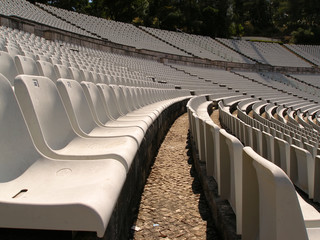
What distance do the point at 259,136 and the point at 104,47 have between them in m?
13.5

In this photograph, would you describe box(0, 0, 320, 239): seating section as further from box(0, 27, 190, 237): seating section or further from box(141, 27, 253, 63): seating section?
box(141, 27, 253, 63): seating section

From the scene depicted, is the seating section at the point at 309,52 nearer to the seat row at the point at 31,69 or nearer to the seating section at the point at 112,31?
the seating section at the point at 112,31

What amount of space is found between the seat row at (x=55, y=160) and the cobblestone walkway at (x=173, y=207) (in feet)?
1.73

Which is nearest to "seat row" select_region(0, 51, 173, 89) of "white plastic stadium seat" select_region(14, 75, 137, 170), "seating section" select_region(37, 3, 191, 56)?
"white plastic stadium seat" select_region(14, 75, 137, 170)

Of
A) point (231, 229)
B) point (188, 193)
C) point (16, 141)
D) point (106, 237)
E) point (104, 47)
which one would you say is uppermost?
point (104, 47)

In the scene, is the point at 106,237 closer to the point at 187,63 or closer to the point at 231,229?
the point at 231,229

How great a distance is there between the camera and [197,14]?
39.3 metres

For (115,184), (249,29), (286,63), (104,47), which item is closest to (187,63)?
(104,47)

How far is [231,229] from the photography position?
175 cm

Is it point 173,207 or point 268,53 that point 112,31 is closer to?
point 268,53

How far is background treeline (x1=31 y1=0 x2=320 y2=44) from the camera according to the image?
36219mm

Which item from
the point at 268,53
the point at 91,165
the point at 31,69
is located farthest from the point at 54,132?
the point at 268,53

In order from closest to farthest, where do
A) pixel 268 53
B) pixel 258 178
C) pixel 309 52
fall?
1. pixel 258 178
2. pixel 268 53
3. pixel 309 52

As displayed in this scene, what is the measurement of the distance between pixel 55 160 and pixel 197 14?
1579 inches
